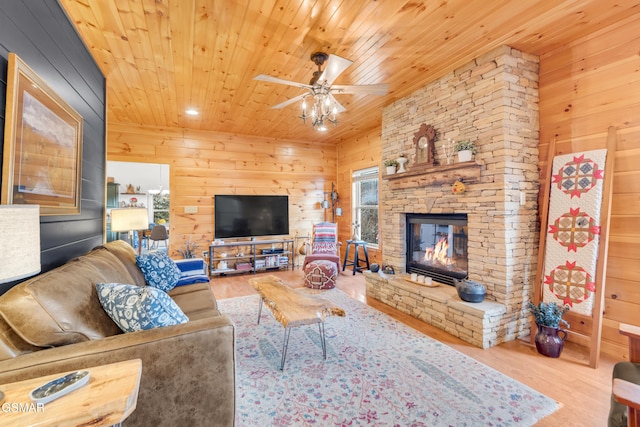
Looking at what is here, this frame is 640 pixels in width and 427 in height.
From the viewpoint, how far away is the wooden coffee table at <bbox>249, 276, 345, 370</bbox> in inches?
84.2

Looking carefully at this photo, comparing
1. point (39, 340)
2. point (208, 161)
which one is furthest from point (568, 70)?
point (208, 161)

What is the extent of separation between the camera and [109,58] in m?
2.82

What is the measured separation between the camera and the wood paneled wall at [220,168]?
5.05 m

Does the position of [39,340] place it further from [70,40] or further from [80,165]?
[70,40]

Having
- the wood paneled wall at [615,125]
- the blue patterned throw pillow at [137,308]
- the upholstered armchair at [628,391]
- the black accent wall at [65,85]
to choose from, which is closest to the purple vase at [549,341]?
the wood paneled wall at [615,125]

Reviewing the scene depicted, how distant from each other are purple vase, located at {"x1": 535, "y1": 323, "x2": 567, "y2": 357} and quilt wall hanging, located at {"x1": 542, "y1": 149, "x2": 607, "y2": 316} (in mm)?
259

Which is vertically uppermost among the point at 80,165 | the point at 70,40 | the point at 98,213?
the point at 70,40

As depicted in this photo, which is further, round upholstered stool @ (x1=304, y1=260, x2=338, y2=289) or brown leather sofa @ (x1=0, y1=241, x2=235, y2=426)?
round upholstered stool @ (x1=304, y1=260, x2=338, y2=289)

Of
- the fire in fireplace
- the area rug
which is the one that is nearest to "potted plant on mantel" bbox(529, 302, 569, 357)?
the area rug

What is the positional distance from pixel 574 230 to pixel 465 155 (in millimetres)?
1085

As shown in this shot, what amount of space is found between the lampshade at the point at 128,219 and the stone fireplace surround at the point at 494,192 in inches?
131

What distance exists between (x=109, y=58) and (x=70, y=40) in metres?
0.64

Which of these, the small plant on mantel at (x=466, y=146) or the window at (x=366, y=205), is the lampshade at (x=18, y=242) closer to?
the small plant on mantel at (x=466, y=146)

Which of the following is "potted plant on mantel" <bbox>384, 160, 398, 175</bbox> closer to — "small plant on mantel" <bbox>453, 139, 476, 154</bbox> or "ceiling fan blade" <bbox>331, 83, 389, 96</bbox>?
"small plant on mantel" <bbox>453, 139, 476, 154</bbox>
